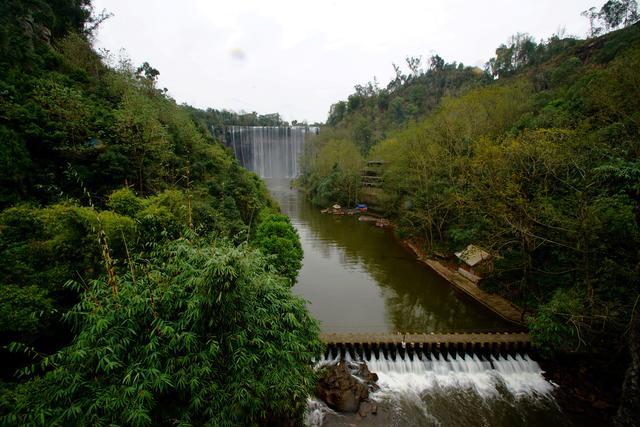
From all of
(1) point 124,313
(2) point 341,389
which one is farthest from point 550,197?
(1) point 124,313

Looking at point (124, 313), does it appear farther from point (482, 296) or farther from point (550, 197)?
point (482, 296)

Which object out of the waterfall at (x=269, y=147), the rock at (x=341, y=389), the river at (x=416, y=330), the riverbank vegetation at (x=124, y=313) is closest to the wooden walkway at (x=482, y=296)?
the river at (x=416, y=330)

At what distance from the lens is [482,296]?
570 inches

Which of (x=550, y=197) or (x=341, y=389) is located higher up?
(x=550, y=197)

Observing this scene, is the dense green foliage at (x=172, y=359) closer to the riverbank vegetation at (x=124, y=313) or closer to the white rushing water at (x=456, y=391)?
the riverbank vegetation at (x=124, y=313)

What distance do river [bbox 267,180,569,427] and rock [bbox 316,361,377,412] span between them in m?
0.27

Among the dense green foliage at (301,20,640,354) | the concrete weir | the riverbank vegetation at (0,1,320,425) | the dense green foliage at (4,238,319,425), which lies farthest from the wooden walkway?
the dense green foliage at (4,238,319,425)

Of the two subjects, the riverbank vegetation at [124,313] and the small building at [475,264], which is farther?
the small building at [475,264]

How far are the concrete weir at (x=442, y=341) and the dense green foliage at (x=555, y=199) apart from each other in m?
1.40

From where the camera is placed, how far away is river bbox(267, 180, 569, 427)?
8.50 metres

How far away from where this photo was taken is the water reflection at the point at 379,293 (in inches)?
512

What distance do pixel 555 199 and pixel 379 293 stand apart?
9.14 m

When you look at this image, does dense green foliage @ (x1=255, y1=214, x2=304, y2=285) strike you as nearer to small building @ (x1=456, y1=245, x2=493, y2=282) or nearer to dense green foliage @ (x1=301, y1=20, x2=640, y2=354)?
dense green foliage @ (x1=301, y1=20, x2=640, y2=354)

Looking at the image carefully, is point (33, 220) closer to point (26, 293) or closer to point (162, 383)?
point (26, 293)
